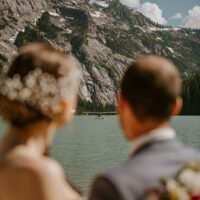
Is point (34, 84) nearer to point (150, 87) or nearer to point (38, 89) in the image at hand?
point (38, 89)

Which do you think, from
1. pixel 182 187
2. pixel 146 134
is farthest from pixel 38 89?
pixel 182 187

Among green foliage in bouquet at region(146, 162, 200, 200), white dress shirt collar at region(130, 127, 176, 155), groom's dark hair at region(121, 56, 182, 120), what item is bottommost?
green foliage in bouquet at region(146, 162, 200, 200)

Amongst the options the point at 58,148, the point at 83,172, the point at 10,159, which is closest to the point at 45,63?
the point at 10,159

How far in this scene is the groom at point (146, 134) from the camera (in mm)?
2580

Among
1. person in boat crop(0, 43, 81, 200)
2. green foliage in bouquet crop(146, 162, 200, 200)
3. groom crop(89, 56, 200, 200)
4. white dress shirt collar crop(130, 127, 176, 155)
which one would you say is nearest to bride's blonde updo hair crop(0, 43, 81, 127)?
person in boat crop(0, 43, 81, 200)

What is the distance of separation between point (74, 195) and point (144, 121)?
629 mm

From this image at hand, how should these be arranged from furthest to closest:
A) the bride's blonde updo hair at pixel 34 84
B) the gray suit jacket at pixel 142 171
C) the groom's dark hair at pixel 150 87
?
1. the bride's blonde updo hair at pixel 34 84
2. the groom's dark hair at pixel 150 87
3. the gray suit jacket at pixel 142 171

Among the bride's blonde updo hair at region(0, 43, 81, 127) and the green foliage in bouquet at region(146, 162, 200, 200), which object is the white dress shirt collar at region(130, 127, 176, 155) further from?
the bride's blonde updo hair at region(0, 43, 81, 127)

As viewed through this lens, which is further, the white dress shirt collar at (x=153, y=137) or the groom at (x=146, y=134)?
the white dress shirt collar at (x=153, y=137)

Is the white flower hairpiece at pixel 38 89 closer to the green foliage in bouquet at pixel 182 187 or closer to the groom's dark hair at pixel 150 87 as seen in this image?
the groom's dark hair at pixel 150 87

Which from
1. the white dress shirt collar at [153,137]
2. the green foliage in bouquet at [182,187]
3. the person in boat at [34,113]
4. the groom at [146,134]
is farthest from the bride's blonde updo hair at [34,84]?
the green foliage in bouquet at [182,187]

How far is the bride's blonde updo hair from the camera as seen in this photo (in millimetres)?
3012

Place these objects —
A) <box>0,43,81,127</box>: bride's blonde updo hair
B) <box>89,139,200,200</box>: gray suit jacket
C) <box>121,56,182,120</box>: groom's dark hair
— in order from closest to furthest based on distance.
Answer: <box>89,139,200,200</box>: gray suit jacket < <box>121,56,182,120</box>: groom's dark hair < <box>0,43,81,127</box>: bride's blonde updo hair

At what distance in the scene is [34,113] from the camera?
3.08 metres
